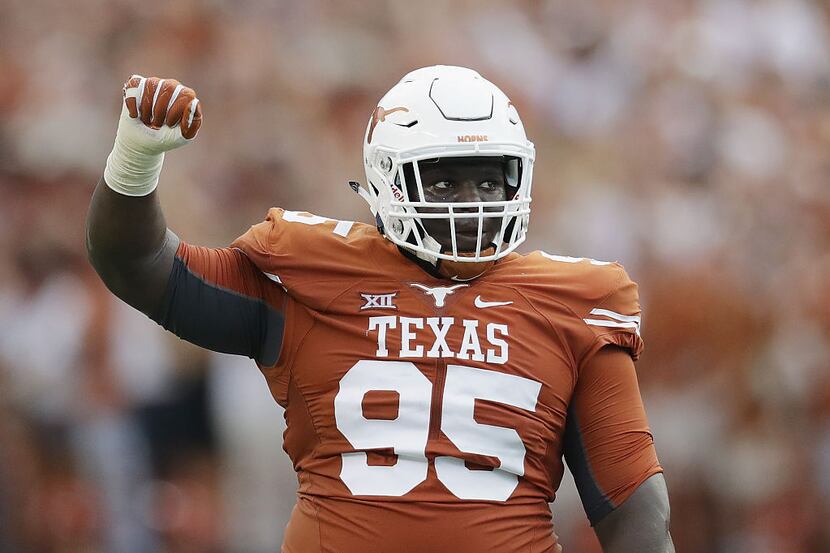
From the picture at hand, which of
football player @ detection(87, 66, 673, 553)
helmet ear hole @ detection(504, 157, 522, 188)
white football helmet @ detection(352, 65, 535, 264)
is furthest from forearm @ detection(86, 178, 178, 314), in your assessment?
helmet ear hole @ detection(504, 157, 522, 188)

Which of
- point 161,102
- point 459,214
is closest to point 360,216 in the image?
point 459,214

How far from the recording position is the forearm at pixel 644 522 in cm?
224

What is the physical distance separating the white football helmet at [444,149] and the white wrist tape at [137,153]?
411 millimetres

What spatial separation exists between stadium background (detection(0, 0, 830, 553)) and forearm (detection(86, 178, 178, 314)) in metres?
2.11

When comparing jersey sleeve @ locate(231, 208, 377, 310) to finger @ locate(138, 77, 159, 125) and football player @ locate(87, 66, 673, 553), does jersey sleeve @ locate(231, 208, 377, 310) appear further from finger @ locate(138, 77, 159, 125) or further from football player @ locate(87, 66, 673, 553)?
finger @ locate(138, 77, 159, 125)

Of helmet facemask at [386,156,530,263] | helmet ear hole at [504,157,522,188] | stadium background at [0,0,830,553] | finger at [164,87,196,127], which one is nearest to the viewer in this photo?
finger at [164,87,196,127]

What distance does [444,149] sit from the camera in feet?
7.38

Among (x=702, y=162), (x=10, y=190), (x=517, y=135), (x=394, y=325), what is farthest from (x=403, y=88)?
(x=702, y=162)

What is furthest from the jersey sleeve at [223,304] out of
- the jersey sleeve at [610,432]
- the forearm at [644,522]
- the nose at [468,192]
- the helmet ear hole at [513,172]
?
the forearm at [644,522]

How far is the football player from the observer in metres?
2.14

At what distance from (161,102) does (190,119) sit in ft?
0.19

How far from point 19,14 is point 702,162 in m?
2.95

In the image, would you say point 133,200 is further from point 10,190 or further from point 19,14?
→ point 19,14

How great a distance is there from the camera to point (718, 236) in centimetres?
Result: 492
